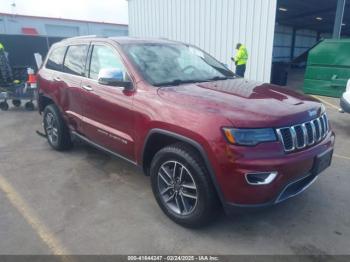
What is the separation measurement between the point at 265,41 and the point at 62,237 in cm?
979

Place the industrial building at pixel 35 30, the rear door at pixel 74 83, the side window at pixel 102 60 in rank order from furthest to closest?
the industrial building at pixel 35 30 < the rear door at pixel 74 83 < the side window at pixel 102 60

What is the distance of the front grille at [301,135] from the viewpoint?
2.57 metres

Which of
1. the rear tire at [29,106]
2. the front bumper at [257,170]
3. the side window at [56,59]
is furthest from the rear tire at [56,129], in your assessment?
the rear tire at [29,106]

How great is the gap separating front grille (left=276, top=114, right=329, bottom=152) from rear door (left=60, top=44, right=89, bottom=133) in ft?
8.85

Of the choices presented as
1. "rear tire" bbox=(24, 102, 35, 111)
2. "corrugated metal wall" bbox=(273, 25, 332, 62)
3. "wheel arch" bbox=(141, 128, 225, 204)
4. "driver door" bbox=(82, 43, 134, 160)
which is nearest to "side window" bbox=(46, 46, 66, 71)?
"driver door" bbox=(82, 43, 134, 160)

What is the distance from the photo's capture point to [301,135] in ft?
8.84

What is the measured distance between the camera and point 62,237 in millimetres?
2912

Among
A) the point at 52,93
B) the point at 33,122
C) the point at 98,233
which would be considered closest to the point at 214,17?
the point at 33,122

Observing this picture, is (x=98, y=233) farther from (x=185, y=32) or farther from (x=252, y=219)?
(x=185, y=32)

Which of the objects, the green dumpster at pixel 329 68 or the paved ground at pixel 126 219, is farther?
the green dumpster at pixel 329 68

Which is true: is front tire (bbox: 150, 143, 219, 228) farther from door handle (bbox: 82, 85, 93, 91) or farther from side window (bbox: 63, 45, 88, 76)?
side window (bbox: 63, 45, 88, 76)

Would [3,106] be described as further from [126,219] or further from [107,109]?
[126,219]

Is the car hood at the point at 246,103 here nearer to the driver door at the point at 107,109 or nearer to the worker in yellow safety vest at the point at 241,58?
the driver door at the point at 107,109

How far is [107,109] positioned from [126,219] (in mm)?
1288
